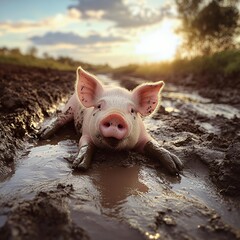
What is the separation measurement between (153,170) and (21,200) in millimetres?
1633

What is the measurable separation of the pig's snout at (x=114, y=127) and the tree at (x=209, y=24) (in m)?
32.2

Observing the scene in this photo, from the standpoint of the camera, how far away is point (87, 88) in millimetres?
4816

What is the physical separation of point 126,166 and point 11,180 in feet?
4.04

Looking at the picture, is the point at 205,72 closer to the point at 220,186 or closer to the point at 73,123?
the point at 73,123

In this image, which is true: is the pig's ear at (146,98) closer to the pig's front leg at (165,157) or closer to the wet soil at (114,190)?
the pig's front leg at (165,157)

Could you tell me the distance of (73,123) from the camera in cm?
635

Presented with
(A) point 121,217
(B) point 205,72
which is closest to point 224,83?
(B) point 205,72

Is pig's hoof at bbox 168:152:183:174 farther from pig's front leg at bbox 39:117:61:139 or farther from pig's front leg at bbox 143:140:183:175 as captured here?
pig's front leg at bbox 39:117:61:139

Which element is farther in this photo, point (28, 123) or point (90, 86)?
point (28, 123)

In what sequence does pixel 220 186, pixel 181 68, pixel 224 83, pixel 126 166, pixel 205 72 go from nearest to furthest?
pixel 220 186 → pixel 126 166 → pixel 224 83 → pixel 205 72 → pixel 181 68

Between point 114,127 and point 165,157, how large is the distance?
2.33 feet

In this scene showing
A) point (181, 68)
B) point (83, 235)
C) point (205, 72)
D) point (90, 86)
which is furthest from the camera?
point (181, 68)

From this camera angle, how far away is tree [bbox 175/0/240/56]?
36.3 m

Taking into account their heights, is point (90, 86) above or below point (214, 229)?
above
